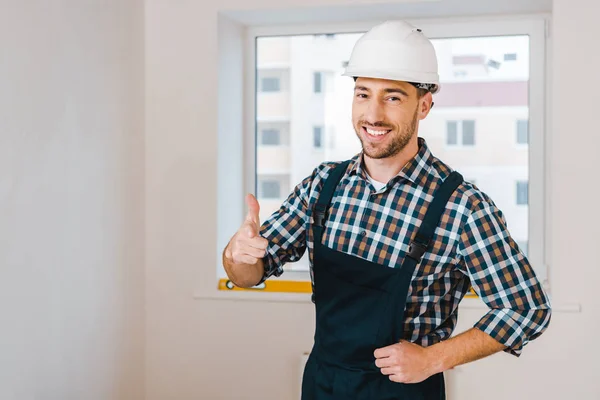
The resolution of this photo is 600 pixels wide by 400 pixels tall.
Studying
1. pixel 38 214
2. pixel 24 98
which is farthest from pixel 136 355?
pixel 24 98

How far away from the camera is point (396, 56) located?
1.62 metres

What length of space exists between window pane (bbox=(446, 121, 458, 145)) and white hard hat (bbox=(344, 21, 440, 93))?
1.21 meters

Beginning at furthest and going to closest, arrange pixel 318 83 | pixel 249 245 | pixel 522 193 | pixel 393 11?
pixel 318 83
pixel 522 193
pixel 393 11
pixel 249 245

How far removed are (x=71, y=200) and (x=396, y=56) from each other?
3.83ft

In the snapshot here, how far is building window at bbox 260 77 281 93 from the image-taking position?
3.02 metres

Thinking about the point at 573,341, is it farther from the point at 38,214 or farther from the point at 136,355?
the point at 38,214

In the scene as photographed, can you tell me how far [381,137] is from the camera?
1.67 meters

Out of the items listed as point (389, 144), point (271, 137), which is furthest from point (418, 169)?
point (271, 137)

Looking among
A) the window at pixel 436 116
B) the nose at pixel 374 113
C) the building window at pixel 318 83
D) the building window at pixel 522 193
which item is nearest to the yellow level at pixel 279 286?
the window at pixel 436 116

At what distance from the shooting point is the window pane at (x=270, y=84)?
303 cm

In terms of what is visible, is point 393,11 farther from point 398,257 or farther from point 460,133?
point 398,257

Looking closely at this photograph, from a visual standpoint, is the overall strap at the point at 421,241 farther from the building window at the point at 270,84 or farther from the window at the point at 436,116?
the building window at the point at 270,84

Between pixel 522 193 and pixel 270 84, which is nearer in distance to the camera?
pixel 522 193

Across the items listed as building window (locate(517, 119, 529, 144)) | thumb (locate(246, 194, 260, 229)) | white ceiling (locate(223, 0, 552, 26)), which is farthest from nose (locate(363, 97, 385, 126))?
building window (locate(517, 119, 529, 144))
